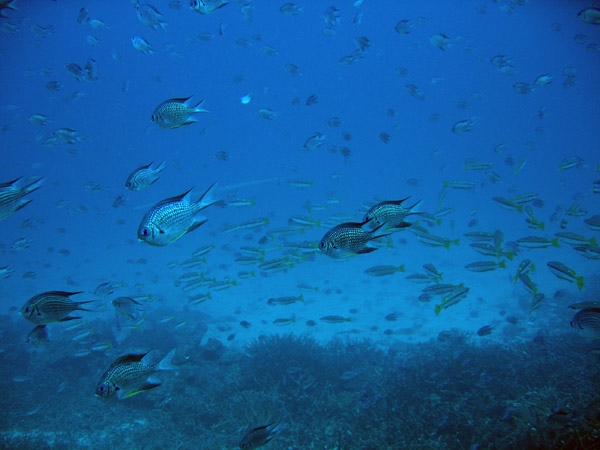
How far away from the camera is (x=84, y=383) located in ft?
30.5

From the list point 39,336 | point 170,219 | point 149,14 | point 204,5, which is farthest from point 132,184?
point 149,14

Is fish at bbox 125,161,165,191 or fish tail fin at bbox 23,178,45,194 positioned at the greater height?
fish at bbox 125,161,165,191

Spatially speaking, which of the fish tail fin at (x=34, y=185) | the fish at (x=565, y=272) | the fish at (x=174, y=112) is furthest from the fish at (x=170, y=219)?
the fish at (x=565, y=272)

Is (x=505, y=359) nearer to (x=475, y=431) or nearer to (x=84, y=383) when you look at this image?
(x=475, y=431)

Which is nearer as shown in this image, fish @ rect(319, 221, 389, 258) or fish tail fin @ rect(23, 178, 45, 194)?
fish tail fin @ rect(23, 178, 45, 194)

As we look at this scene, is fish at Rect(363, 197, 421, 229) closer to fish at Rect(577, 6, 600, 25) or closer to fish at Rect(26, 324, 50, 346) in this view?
fish at Rect(26, 324, 50, 346)

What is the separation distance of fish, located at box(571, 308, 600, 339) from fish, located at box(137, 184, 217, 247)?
5296 mm

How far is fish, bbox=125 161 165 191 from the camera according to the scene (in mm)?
4305

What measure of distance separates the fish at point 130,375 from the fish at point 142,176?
2409mm

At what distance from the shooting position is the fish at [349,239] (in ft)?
10.5

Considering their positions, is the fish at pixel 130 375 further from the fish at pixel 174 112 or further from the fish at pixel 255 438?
the fish at pixel 174 112

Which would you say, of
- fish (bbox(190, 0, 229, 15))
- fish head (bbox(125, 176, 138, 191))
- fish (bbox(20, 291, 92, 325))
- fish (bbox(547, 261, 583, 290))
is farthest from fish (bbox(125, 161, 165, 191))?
fish (bbox(547, 261, 583, 290))

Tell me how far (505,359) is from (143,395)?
413 inches

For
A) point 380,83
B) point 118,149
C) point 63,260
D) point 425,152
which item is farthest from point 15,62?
point 425,152
